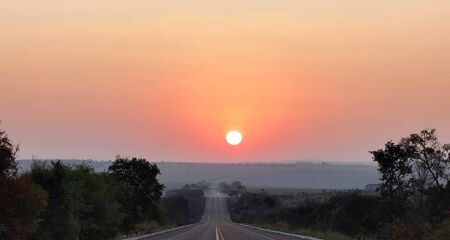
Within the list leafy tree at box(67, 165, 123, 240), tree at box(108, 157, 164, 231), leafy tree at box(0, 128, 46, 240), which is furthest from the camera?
tree at box(108, 157, 164, 231)

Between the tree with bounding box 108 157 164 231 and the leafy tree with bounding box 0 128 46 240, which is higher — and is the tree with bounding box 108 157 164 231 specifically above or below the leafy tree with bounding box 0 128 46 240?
above

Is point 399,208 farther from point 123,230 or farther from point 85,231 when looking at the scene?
point 123,230

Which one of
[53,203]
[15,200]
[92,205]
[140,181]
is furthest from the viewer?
[140,181]

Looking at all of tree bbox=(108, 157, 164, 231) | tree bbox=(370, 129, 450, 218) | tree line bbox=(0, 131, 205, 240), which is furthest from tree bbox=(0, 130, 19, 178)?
tree bbox=(108, 157, 164, 231)

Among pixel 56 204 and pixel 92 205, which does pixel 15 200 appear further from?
pixel 92 205

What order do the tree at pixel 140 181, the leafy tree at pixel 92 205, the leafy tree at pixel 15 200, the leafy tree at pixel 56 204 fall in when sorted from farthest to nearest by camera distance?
the tree at pixel 140 181 < the leafy tree at pixel 92 205 < the leafy tree at pixel 56 204 < the leafy tree at pixel 15 200

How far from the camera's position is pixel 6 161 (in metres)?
24.5

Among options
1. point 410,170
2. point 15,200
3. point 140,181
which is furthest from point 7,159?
point 140,181

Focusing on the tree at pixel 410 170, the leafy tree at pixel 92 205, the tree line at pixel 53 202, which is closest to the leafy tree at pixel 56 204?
the tree line at pixel 53 202

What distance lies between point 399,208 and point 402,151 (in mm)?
3791

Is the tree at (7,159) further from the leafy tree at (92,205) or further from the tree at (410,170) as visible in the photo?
the tree at (410,170)

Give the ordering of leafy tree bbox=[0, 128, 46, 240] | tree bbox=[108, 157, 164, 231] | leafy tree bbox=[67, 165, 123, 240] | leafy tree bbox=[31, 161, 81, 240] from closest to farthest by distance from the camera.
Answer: leafy tree bbox=[0, 128, 46, 240] < leafy tree bbox=[31, 161, 81, 240] < leafy tree bbox=[67, 165, 123, 240] < tree bbox=[108, 157, 164, 231]

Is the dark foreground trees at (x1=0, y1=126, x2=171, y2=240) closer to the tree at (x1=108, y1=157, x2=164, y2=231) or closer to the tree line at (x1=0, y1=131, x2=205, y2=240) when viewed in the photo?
the tree line at (x1=0, y1=131, x2=205, y2=240)

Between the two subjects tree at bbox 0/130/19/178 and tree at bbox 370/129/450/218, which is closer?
tree at bbox 0/130/19/178
